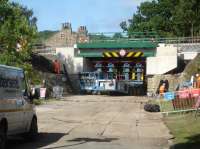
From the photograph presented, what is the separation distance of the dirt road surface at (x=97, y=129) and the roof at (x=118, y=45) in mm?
20769

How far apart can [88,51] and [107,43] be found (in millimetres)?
1979

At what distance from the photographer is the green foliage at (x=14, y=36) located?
4166cm

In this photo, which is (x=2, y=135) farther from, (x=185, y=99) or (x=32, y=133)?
(x=185, y=99)

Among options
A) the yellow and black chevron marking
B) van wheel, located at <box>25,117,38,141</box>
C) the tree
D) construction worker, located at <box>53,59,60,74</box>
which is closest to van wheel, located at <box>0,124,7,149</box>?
van wheel, located at <box>25,117,38,141</box>

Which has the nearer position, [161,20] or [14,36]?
[14,36]

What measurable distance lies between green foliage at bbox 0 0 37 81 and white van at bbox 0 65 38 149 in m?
21.9

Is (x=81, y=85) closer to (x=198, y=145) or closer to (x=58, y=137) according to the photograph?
(x=58, y=137)

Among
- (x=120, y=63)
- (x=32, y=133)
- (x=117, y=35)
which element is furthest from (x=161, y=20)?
(x=32, y=133)

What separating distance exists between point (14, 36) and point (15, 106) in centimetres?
2490

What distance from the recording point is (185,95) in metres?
29.2

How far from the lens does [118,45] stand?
56062 mm

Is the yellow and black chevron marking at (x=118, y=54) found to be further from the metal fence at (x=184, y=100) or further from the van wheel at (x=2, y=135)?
the van wheel at (x=2, y=135)

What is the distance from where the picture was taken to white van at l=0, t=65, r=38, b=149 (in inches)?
640

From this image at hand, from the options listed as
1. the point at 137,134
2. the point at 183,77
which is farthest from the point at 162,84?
the point at 137,134
